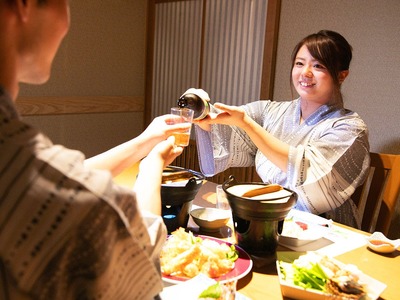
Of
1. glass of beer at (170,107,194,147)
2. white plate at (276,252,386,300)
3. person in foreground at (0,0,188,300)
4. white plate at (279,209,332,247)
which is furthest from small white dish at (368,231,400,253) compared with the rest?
person in foreground at (0,0,188,300)

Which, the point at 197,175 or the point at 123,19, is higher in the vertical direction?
the point at 123,19

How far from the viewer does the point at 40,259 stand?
488 millimetres

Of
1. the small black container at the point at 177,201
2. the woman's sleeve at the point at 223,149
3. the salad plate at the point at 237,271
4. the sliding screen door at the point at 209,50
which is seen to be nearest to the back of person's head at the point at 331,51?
the woman's sleeve at the point at 223,149

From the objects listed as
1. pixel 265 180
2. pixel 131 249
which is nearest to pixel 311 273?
pixel 131 249

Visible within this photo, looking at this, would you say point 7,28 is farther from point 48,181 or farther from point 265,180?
point 265,180

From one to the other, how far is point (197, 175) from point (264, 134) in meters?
0.58

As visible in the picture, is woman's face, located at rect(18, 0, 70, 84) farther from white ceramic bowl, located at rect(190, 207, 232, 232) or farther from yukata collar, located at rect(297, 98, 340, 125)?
yukata collar, located at rect(297, 98, 340, 125)

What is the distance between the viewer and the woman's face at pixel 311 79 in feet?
6.89

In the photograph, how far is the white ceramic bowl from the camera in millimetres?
1421

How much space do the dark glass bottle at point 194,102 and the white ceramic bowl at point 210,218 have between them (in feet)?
1.62

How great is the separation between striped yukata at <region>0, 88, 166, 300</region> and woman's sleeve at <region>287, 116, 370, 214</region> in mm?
1463

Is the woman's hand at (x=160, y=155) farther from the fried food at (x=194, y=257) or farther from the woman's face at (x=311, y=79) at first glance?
the woman's face at (x=311, y=79)

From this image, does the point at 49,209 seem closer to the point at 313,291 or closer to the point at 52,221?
the point at 52,221

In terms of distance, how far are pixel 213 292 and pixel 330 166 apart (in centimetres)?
115
